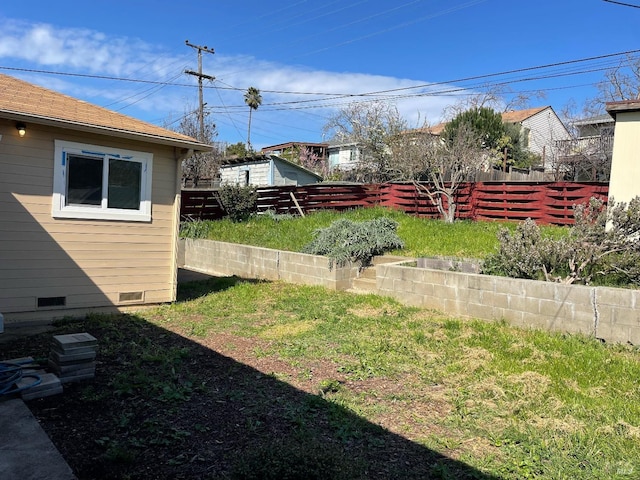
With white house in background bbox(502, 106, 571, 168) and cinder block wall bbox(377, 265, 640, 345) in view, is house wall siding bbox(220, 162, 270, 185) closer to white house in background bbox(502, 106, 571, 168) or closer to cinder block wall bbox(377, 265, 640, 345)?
cinder block wall bbox(377, 265, 640, 345)

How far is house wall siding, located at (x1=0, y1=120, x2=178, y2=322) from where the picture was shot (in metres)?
6.23

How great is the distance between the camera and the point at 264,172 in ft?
82.2

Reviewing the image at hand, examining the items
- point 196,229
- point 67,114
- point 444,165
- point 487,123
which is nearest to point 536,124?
point 487,123

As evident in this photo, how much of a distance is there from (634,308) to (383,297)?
354 cm

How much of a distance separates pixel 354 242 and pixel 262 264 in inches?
96.3

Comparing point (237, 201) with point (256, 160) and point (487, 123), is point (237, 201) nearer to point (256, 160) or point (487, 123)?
point (256, 160)

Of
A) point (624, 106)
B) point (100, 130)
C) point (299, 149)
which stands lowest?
point (100, 130)

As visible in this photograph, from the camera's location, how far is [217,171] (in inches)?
1187

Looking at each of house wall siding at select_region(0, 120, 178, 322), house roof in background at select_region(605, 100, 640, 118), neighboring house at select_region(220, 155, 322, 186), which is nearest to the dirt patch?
house wall siding at select_region(0, 120, 178, 322)

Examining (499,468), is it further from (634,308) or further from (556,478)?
(634,308)

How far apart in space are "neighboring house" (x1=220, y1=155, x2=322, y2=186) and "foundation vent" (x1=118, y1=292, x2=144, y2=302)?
16.7m

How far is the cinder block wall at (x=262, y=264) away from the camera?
8.77 m

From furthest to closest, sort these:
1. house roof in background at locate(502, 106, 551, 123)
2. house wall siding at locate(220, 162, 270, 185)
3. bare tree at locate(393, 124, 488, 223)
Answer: house roof in background at locate(502, 106, 551, 123) → house wall siding at locate(220, 162, 270, 185) → bare tree at locate(393, 124, 488, 223)

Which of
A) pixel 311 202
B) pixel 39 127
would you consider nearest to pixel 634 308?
pixel 39 127
